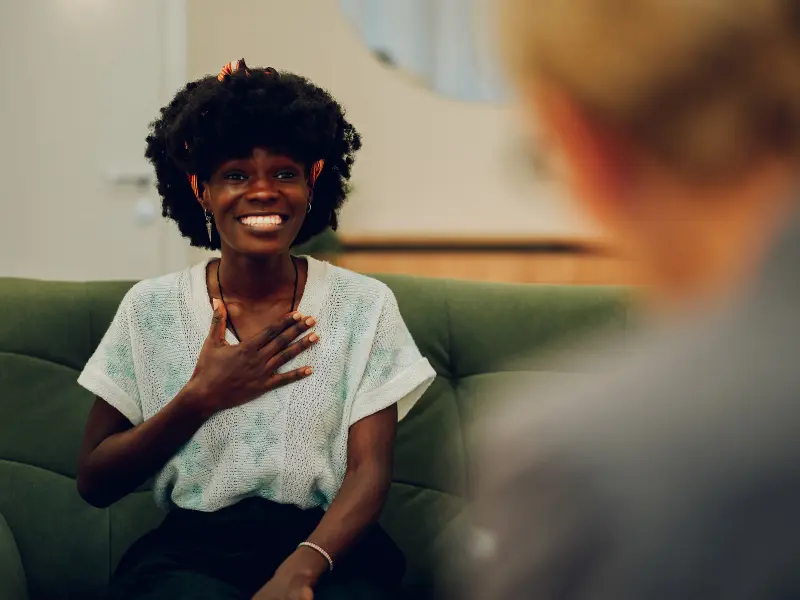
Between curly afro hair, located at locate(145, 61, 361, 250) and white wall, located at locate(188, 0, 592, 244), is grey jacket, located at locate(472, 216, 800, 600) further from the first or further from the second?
white wall, located at locate(188, 0, 592, 244)

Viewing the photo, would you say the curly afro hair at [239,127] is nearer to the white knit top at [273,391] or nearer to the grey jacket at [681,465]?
the white knit top at [273,391]

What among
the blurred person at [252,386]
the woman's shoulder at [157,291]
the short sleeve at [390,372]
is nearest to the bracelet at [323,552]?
the blurred person at [252,386]

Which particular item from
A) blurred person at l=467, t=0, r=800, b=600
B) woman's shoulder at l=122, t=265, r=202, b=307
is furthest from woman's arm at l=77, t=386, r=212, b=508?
blurred person at l=467, t=0, r=800, b=600

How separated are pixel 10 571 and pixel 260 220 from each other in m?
0.69

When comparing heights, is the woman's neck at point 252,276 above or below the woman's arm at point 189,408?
above

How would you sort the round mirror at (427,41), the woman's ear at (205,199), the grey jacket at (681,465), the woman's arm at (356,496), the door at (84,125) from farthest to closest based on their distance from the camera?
→ the door at (84,125)
the round mirror at (427,41)
the woman's ear at (205,199)
the woman's arm at (356,496)
the grey jacket at (681,465)

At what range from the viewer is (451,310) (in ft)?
6.27

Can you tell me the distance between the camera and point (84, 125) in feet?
10.2

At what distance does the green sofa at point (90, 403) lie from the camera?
178cm

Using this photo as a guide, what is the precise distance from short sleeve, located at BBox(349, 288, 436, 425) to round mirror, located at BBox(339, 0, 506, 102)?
1459 mm

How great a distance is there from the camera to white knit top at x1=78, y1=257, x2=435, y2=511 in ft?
5.02

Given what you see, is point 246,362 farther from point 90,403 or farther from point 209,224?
point 90,403

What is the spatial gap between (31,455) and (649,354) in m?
1.63

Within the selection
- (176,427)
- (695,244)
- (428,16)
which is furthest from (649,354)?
(428,16)
